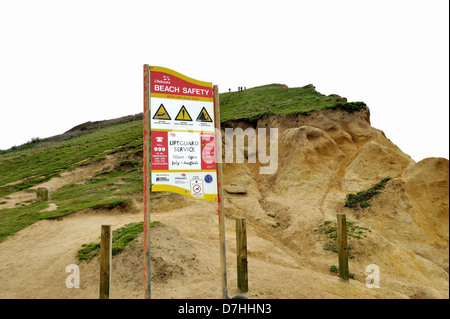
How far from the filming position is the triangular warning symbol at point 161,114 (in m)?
6.22

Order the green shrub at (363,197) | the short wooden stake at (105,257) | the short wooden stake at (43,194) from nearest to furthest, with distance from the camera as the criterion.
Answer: the short wooden stake at (105,257) < the green shrub at (363,197) < the short wooden stake at (43,194)

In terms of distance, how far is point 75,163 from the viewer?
102ft

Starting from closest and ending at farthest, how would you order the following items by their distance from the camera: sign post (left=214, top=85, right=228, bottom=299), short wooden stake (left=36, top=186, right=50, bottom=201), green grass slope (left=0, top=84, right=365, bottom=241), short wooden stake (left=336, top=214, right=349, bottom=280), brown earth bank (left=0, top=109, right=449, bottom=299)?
1. sign post (left=214, top=85, right=228, bottom=299)
2. brown earth bank (left=0, top=109, right=449, bottom=299)
3. short wooden stake (left=336, top=214, right=349, bottom=280)
4. green grass slope (left=0, top=84, right=365, bottom=241)
5. short wooden stake (left=36, top=186, right=50, bottom=201)

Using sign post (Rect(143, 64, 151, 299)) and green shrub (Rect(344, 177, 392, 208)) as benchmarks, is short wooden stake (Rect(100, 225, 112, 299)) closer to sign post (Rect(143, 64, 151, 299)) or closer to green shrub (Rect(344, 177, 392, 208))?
sign post (Rect(143, 64, 151, 299))

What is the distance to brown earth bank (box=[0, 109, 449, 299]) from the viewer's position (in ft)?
26.6

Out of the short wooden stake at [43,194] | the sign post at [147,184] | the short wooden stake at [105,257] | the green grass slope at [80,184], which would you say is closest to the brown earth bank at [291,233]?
the short wooden stake at [105,257]

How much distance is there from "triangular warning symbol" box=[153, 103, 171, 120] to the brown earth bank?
15.5ft

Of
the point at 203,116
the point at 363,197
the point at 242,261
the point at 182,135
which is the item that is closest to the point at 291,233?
the point at 363,197

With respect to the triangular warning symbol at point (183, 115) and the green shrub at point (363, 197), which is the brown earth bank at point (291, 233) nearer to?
the green shrub at point (363, 197)

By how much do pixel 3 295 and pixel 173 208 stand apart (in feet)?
32.1

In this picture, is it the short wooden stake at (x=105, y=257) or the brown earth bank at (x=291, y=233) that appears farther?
the brown earth bank at (x=291, y=233)

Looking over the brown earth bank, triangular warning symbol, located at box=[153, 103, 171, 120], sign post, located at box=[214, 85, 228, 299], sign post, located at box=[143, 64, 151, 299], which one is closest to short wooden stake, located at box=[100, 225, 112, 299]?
sign post, located at box=[143, 64, 151, 299]

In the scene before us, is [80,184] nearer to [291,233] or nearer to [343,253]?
[291,233]
